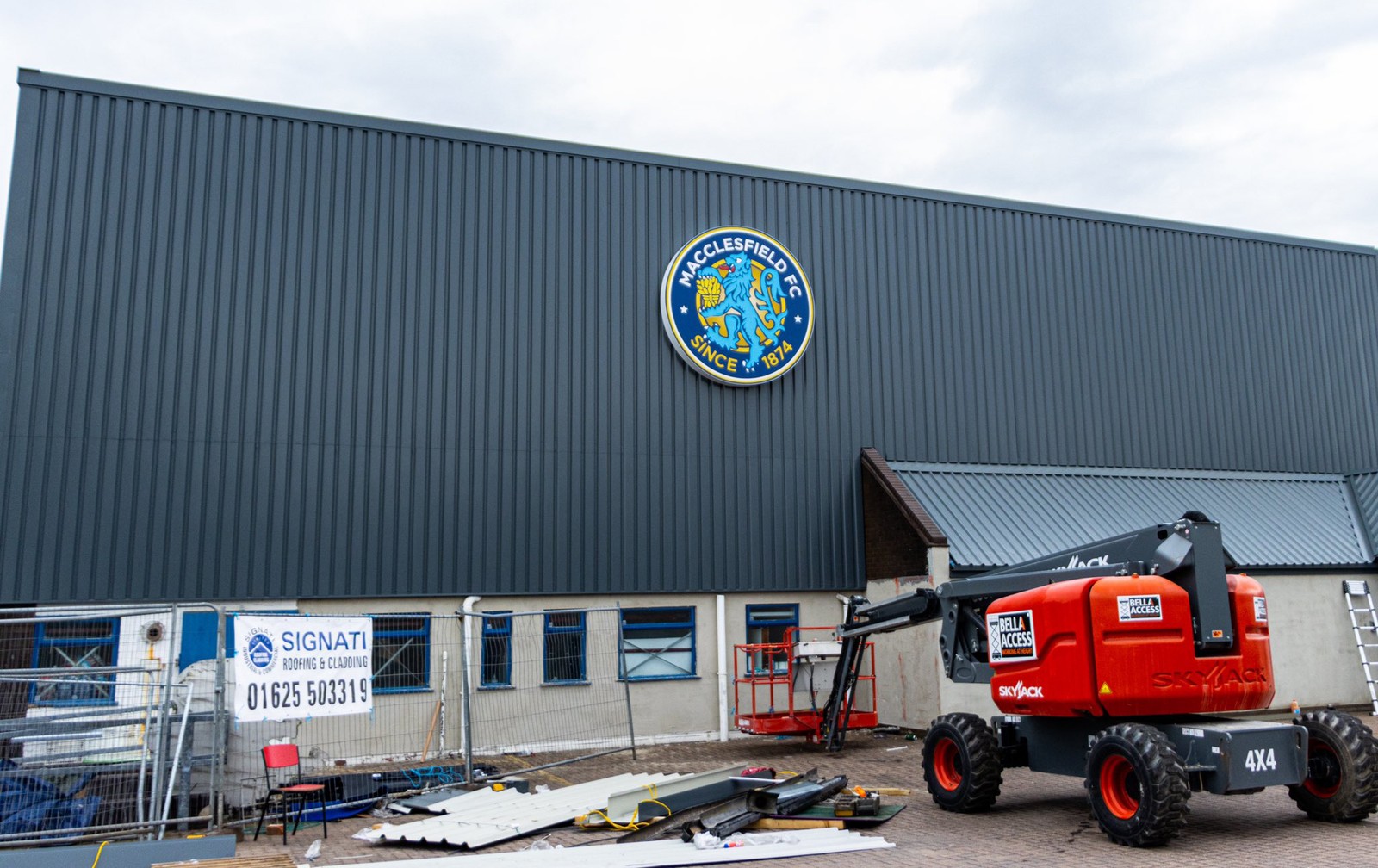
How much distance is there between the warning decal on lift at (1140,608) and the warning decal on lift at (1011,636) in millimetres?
1073

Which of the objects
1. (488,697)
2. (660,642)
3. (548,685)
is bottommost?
(488,697)

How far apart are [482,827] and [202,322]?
11527 mm

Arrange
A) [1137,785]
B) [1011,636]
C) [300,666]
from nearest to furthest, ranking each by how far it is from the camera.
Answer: [1137,785] → [1011,636] → [300,666]

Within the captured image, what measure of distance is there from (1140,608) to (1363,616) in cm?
1606

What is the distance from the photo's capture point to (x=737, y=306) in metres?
22.9

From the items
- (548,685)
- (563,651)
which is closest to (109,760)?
(548,685)

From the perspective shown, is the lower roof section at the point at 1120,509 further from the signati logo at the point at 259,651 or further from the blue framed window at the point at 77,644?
the blue framed window at the point at 77,644

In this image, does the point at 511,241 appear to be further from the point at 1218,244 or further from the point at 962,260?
the point at 1218,244

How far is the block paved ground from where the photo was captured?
10.4 meters

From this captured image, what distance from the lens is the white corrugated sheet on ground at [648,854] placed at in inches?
411

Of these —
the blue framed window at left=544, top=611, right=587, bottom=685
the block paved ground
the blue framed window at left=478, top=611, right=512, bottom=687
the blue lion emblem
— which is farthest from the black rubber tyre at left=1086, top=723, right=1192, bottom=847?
the blue lion emblem

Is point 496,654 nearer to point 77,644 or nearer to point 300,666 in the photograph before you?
point 77,644

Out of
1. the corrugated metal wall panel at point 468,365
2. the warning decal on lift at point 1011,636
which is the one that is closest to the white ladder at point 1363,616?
the corrugated metal wall panel at point 468,365

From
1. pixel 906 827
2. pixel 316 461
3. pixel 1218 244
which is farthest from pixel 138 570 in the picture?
pixel 1218 244
